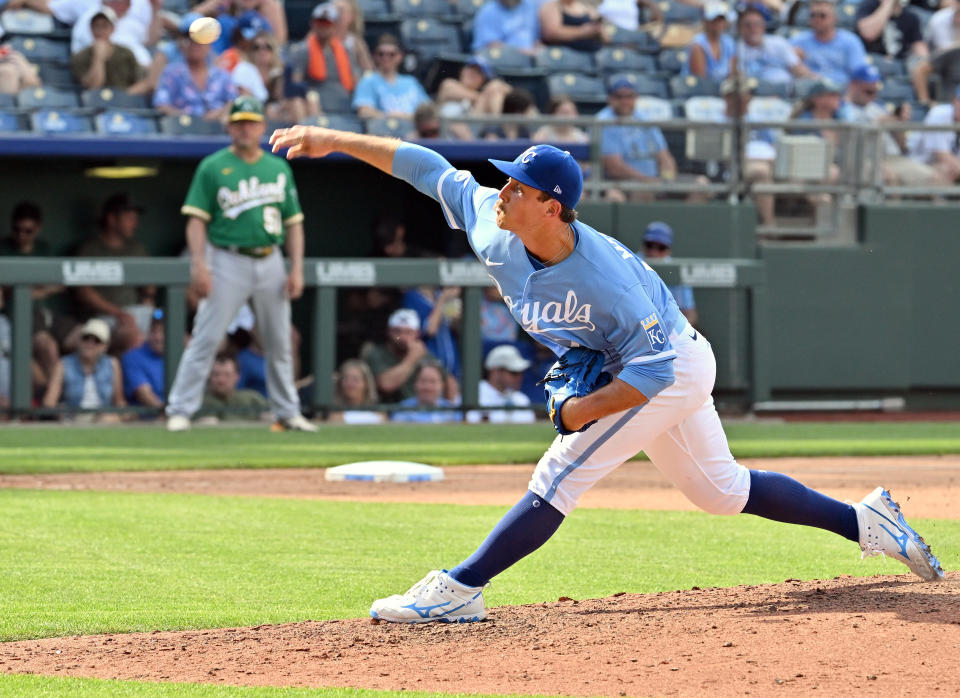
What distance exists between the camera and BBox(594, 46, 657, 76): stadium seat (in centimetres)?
1529

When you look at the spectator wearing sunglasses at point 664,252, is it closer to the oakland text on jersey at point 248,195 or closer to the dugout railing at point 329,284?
the dugout railing at point 329,284

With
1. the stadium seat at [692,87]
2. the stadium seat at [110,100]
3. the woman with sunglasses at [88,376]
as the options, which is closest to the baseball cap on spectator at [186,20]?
the stadium seat at [110,100]

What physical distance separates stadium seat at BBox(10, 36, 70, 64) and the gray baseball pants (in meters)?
4.41

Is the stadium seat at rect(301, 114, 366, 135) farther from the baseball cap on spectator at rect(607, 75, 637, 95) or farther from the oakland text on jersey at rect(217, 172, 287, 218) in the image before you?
the oakland text on jersey at rect(217, 172, 287, 218)

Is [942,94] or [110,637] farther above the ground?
[942,94]

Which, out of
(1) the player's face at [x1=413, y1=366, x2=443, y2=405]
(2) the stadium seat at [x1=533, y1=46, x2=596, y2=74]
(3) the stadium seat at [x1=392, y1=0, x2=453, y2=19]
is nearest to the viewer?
(1) the player's face at [x1=413, y1=366, x2=443, y2=405]

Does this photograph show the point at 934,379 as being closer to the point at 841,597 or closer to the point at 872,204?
the point at 872,204

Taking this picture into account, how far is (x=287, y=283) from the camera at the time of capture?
33.2 feet

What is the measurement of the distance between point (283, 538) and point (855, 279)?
8.99 meters

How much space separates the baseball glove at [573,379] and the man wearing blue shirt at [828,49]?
12.4 meters

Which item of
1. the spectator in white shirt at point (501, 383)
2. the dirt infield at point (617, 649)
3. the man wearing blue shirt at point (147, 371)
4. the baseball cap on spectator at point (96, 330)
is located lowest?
the spectator in white shirt at point (501, 383)

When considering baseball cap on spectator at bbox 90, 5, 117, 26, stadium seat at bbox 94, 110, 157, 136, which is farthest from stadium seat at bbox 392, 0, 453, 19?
stadium seat at bbox 94, 110, 157, 136

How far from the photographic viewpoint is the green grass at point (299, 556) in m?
4.45

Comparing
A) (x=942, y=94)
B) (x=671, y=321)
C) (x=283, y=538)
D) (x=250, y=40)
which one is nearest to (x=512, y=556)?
(x=671, y=321)
